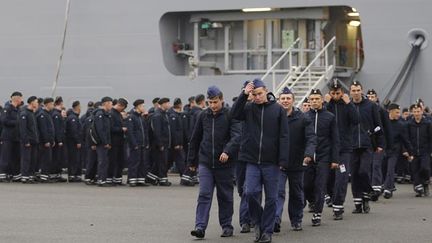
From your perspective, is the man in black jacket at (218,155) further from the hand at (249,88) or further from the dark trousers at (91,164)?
the dark trousers at (91,164)

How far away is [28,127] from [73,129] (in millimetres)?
1340

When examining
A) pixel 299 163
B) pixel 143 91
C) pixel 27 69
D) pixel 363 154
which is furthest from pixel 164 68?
pixel 299 163

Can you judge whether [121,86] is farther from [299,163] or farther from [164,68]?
[299,163]

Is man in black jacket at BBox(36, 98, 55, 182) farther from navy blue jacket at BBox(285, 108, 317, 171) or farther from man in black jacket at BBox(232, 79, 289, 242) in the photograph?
man in black jacket at BBox(232, 79, 289, 242)

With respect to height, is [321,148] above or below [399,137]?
above

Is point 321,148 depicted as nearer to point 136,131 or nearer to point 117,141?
point 136,131

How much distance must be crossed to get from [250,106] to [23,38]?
15.8m

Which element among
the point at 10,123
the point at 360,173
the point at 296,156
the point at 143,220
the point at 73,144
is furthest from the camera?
the point at 73,144

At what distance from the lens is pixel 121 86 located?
25703 millimetres

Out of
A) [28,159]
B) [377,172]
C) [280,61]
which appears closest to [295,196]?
[377,172]

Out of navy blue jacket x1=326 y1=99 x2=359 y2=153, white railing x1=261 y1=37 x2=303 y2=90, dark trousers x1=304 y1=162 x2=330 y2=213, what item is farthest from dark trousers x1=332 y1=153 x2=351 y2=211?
white railing x1=261 y1=37 x2=303 y2=90

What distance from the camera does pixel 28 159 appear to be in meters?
21.0

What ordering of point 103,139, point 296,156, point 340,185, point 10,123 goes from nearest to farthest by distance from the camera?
point 296,156 < point 340,185 < point 103,139 < point 10,123

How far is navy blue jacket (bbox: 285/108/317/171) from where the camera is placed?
13.1 m
